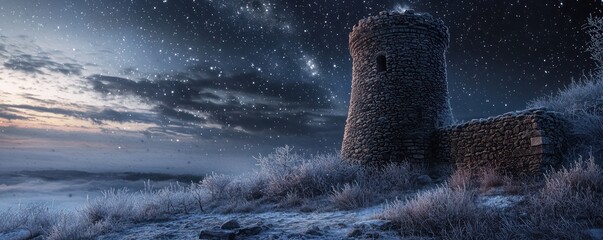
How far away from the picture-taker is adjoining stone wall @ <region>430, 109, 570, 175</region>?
859 cm

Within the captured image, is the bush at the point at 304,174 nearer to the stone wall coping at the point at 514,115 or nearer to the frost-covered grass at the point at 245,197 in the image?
the frost-covered grass at the point at 245,197

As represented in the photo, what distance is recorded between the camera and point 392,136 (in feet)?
40.1

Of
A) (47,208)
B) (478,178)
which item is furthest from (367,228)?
(47,208)

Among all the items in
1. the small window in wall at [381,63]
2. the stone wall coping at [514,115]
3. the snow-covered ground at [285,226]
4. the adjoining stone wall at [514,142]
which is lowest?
the snow-covered ground at [285,226]

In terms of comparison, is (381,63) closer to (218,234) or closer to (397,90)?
(397,90)

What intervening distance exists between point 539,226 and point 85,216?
970 cm

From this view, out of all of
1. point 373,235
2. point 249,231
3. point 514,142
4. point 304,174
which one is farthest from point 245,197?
point 514,142

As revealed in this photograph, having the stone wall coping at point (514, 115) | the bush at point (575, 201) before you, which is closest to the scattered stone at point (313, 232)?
the bush at point (575, 201)

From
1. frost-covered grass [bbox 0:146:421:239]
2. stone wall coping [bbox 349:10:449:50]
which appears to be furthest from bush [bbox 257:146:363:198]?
stone wall coping [bbox 349:10:449:50]

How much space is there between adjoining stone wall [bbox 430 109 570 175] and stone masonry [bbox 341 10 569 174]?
54 mm

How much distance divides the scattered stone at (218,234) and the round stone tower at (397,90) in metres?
7.67

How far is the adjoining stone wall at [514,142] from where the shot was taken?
859cm

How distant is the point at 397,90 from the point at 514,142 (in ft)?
14.7

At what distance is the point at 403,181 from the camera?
1030 cm
